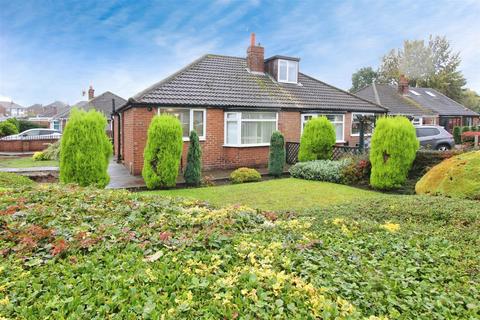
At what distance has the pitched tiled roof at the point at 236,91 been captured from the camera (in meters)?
14.2

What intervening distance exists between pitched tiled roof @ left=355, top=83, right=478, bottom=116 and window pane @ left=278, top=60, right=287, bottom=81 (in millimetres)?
15605

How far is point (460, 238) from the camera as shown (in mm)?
4484

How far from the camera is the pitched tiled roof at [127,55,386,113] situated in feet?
46.6

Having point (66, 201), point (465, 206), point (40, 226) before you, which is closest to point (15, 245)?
point (40, 226)

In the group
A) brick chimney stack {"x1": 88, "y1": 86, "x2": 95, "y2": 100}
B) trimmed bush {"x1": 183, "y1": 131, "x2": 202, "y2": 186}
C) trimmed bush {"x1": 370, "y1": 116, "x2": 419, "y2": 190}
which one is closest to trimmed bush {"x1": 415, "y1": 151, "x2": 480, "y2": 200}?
trimmed bush {"x1": 370, "y1": 116, "x2": 419, "y2": 190}

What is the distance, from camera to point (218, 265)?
120 inches

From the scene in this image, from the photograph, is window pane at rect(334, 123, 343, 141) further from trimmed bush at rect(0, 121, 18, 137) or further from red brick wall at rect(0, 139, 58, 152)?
trimmed bush at rect(0, 121, 18, 137)

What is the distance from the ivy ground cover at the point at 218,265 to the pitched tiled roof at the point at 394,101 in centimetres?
2848

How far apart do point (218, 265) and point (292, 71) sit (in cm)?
1720

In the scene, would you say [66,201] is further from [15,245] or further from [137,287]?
[137,287]

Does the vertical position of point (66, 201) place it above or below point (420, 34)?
below

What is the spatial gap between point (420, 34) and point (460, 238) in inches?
2149

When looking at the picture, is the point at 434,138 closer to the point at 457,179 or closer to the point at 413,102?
the point at 457,179

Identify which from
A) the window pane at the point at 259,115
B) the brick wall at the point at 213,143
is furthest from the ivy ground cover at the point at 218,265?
the window pane at the point at 259,115
